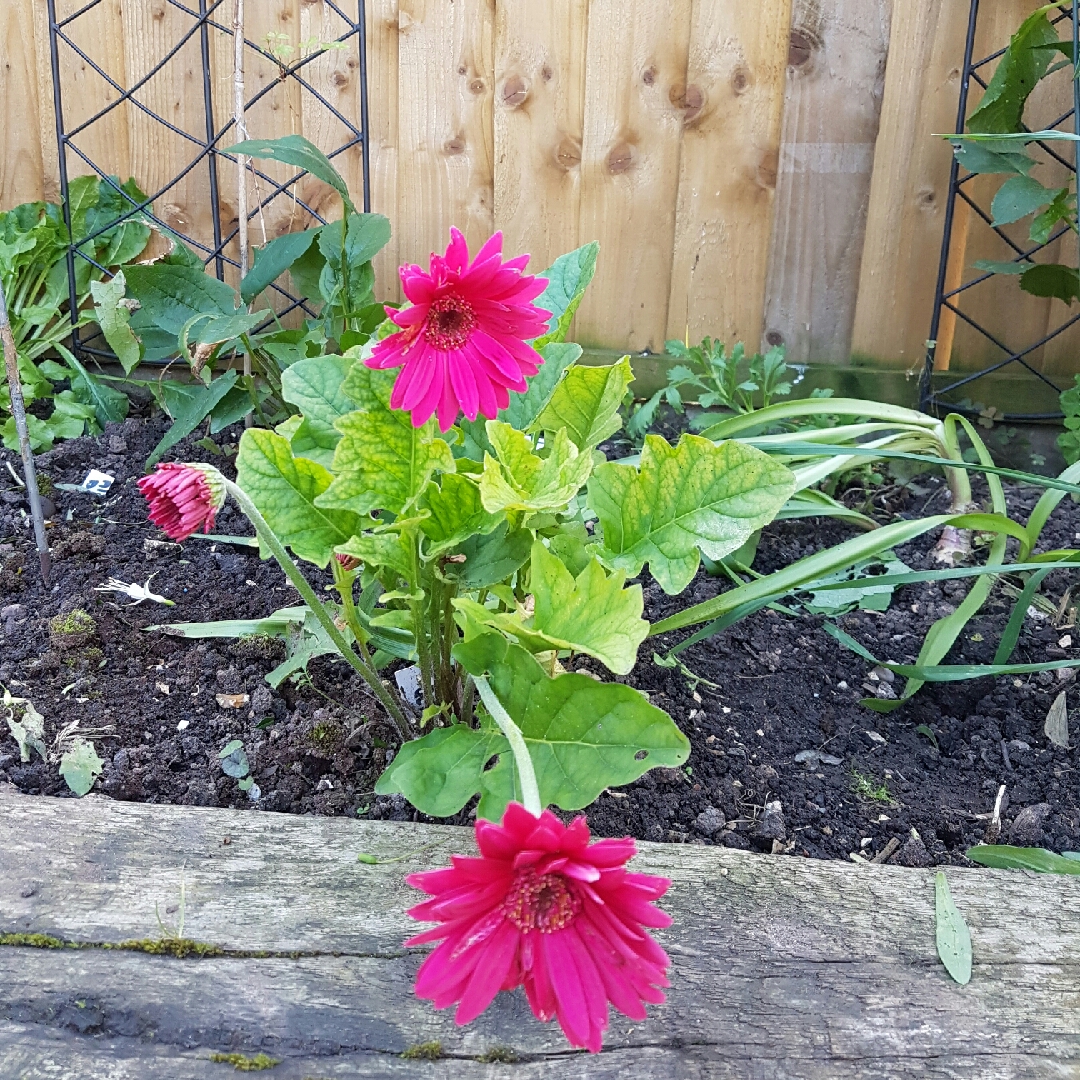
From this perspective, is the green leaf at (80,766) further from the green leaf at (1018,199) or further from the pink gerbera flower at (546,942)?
the green leaf at (1018,199)

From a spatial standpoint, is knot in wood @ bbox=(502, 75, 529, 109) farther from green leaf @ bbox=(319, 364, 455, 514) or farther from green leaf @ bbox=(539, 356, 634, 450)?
green leaf @ bbox=(319, 364, 455, 514)

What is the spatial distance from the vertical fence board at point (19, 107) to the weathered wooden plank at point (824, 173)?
1.73 metres

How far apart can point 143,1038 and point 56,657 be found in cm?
74

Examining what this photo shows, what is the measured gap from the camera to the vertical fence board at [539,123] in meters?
2.19

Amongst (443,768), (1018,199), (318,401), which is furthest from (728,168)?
(443,768)

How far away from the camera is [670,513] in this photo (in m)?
0.94

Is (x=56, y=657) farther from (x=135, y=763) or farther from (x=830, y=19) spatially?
(x=830, y=19)

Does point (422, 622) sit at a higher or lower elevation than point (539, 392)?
lower

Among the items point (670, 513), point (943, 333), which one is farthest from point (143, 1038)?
point (943, 333)

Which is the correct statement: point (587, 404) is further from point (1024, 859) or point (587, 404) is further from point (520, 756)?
point (1024, 859)

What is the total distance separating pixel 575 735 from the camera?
818 millimetres

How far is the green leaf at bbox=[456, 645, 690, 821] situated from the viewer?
0.77 metres

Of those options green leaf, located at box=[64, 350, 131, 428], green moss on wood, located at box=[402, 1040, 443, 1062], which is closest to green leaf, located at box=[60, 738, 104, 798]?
green moss on wood, located at box=[402, 1040, 443, 1062]

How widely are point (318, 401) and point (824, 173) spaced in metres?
1.65
